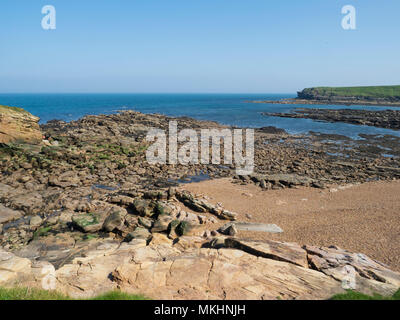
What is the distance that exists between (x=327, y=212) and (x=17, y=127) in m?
35.0

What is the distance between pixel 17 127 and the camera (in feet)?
104

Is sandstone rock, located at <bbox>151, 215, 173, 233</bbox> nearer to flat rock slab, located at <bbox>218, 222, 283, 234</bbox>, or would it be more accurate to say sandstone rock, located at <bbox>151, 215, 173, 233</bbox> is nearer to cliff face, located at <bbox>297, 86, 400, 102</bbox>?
flat rock slab, located at <bbox>218, 222, 283, 234</bbox>

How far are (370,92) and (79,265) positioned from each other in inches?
7773

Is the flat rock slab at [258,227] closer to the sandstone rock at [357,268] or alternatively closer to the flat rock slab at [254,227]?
the flat rock slab at [254,227]

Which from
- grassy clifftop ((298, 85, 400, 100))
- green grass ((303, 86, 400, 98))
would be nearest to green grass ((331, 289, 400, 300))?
grassy clifftop ((298, 85, 400, 100))

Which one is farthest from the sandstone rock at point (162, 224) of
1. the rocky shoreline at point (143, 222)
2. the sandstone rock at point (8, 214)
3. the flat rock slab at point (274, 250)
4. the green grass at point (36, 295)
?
the sandstone rock at point (8, 214)

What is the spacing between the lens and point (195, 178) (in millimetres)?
27062

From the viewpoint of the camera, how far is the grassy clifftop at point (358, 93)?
15271 centimetres

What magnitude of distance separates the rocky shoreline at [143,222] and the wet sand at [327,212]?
1.76 m

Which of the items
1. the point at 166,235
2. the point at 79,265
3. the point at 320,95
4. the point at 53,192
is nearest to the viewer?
the point at 79,265

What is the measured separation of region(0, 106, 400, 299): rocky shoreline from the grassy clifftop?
456 feet
